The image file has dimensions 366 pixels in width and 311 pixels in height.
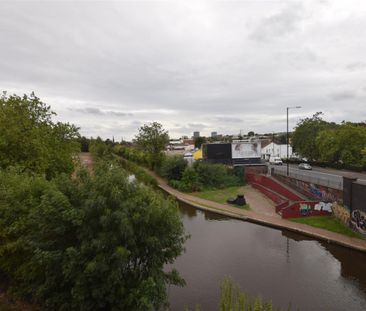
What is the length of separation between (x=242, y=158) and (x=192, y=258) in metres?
37.8

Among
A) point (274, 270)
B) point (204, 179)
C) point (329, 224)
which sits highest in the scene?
point (204, 179)

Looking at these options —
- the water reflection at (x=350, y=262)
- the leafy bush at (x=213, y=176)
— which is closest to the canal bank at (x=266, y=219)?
the water reflection at (x=350, y=262)

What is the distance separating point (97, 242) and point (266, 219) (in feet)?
62.5

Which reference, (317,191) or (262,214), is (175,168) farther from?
(317,191)

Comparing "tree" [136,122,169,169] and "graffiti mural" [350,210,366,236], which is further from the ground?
"tree" [136,122,169,169]

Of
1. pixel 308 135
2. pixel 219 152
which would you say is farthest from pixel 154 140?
pixel 308 135

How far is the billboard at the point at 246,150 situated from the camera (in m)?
54.0

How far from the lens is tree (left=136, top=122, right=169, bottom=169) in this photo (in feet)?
188

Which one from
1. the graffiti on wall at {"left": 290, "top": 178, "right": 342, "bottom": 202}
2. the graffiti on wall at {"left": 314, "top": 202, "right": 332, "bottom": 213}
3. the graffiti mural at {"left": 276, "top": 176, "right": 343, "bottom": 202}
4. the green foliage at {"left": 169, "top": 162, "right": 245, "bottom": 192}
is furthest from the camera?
the green foliage at {"left": 169, "top": 162, "right": 245, "bottom": 192}

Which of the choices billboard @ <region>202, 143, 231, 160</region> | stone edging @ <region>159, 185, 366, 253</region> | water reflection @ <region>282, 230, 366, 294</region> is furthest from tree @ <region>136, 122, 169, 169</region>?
water reflection @ <region>282, 230, 366, 294</region>

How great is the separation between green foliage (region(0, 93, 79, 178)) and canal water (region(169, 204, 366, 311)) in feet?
36.7

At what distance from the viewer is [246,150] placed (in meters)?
54.2

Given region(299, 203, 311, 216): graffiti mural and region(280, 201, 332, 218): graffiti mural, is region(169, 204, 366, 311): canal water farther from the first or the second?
region(299, 203, 311, 216): graffiti mural

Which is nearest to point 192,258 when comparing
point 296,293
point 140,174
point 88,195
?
point 296,293
